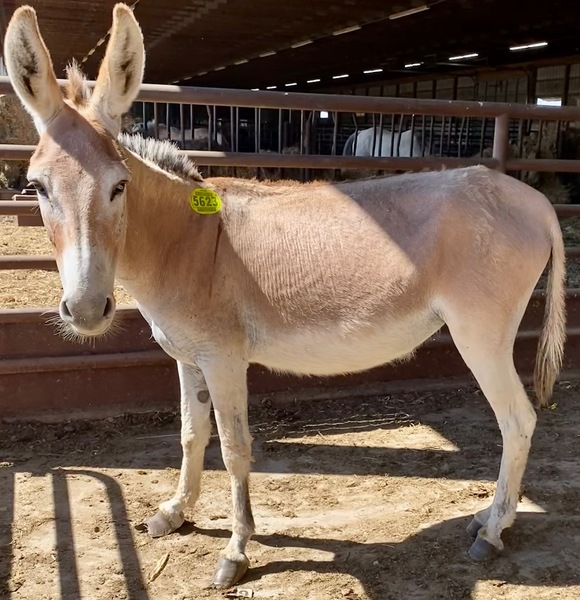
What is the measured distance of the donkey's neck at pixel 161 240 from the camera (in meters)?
3.01

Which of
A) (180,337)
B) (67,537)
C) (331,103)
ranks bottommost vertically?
(67,537)

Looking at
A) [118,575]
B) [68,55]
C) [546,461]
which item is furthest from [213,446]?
[68,55]

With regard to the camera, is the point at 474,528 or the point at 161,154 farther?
the point at 474,528

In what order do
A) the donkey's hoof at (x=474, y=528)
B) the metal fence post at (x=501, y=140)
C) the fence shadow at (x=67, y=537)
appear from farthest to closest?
the metal fence post at (x=501, y=140) < the donkey's hoof at (x=474, y=528) < the fence shadow at (x=67, y=537)

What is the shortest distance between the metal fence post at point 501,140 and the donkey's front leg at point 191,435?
306 centimetres

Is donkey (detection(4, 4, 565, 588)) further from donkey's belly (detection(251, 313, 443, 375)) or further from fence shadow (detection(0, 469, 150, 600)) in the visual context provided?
fence shadow (detection(0, 469, 150, 600))

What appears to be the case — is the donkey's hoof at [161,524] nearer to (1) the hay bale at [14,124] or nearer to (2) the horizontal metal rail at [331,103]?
(2) the horizontal metal rail at [331,103]

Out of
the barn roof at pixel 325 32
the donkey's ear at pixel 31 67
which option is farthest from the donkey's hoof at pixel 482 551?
the barn roof at pixel 325 32

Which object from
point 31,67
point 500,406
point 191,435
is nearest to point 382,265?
point 500,406

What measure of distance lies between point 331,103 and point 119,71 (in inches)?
85.0

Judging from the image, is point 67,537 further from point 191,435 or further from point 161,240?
point 161,240

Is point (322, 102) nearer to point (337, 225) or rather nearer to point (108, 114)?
point (337, 225)

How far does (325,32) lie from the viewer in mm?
15688

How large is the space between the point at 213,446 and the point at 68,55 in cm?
2191
